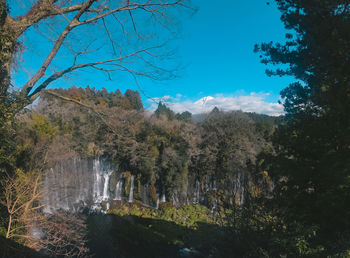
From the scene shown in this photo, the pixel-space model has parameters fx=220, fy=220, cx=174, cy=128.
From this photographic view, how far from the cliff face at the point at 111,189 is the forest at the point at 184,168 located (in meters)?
0.08

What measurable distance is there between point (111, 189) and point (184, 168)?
611cm

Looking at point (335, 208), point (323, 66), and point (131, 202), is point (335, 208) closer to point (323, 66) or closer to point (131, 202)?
point (323, 66)

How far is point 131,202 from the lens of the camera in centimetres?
1733

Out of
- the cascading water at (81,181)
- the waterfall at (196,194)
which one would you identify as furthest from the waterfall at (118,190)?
the waterfall at (196,194)

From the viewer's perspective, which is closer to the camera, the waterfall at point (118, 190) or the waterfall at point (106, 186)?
the waterfall at point (106, 186)

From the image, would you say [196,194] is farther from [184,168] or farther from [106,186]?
[106,186]

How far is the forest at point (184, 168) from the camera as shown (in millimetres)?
4082

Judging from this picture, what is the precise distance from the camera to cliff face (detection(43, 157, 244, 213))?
1631 cm

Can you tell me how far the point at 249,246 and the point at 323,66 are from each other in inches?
176

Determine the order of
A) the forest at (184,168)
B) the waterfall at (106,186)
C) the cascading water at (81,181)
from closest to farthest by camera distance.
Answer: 1. the forest at (184,168)
2. the cascading water at (81,181)
3. the waterfall at (106,186)

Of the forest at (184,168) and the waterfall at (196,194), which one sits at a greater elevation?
the forest at (184,168)

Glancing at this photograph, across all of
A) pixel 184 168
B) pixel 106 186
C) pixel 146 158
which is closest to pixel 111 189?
pixel 106 186

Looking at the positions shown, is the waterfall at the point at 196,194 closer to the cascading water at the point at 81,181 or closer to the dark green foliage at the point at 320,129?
the cascading water at the point at 81,181

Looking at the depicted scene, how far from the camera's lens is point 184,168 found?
18.1m
